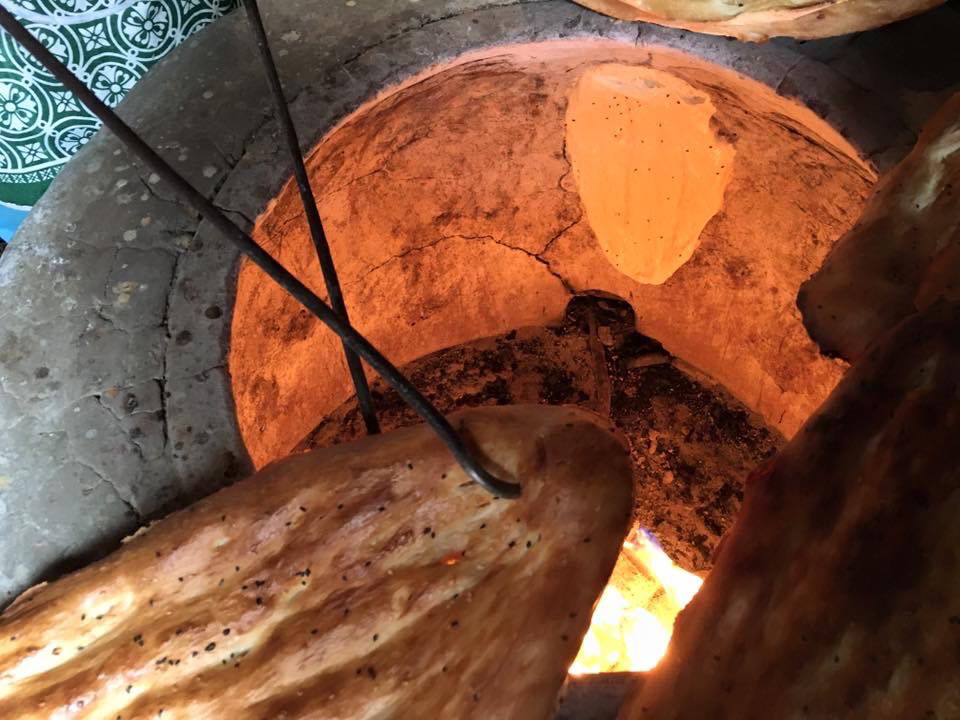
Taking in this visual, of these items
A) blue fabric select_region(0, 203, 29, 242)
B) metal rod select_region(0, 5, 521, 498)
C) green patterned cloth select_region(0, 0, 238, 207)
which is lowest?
metal rod select_region(0, 5, 521, 498)

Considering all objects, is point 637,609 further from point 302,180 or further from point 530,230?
point 302,180

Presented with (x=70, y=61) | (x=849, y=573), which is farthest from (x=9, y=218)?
(x=849, y=573)

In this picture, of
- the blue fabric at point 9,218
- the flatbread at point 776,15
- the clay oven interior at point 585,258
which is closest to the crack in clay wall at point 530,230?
the clay oven interior at point 585,258

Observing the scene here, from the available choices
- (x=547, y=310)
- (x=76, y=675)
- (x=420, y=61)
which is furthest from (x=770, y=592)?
(x=547, y=310)

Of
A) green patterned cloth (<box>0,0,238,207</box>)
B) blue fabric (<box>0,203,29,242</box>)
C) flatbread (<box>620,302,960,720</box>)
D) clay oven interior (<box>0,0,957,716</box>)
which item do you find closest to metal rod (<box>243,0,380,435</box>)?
clay oven interior (<box>0,0,957,716</box>)

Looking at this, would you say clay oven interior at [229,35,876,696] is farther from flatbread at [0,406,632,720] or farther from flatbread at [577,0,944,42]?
flatbread at [0,406,632,720]
